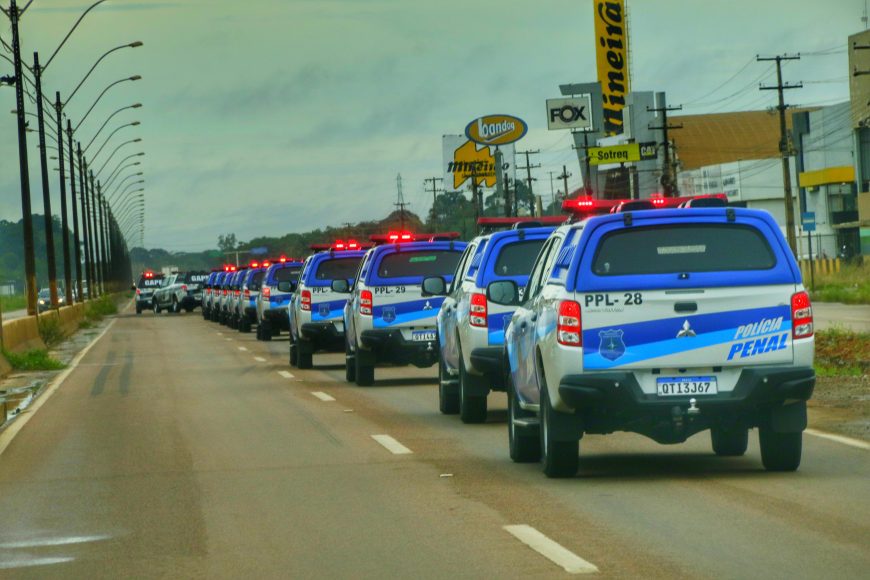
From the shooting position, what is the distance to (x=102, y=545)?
930 centimetres

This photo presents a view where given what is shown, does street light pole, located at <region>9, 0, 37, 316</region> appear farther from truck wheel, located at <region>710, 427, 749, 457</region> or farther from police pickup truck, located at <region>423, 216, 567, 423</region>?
truck wheel, located at <region>710, 427, 749, 457</region>

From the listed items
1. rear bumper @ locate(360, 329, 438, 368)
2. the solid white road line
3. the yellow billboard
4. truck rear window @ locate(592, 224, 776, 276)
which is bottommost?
the solid white road line

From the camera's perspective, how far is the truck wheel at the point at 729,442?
41.4 ft

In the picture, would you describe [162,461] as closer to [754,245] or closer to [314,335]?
[754,245]

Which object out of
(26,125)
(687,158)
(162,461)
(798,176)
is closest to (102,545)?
(162,461)

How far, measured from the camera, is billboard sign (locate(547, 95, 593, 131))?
5203 cm

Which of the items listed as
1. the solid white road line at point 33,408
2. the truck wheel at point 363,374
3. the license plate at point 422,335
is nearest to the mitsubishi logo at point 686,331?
the solid white road line at point 33,408

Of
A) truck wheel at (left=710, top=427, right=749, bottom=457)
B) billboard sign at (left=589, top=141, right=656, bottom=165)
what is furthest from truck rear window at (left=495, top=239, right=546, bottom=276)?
billboard sign at (left=589, top=141, right=656, bottom=165)

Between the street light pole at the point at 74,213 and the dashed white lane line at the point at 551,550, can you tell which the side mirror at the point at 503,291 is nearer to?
the dashed white lane line at the point at 551,550

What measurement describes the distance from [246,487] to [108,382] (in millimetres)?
14538

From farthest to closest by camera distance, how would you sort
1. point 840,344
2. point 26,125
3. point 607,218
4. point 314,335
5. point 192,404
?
point 26,125 < point 314,335 < point 840,344 < point 192,404 < point 607,218

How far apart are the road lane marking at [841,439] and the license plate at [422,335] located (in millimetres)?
7984

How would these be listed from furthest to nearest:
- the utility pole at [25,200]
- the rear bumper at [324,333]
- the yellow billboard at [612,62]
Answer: the yellow billboard at [612,62]
the utility pole at [25,200]
the rear bumper at [324,333]

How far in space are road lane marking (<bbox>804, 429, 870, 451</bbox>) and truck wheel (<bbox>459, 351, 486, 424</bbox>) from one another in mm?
3342
